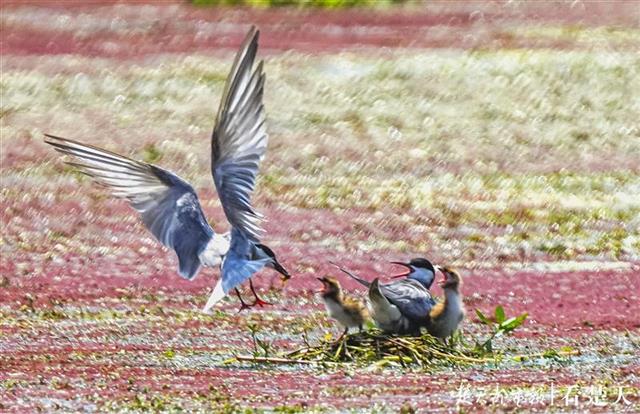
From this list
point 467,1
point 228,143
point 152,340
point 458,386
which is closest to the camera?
point 458,386

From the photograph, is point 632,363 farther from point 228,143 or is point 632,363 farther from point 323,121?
point 323,121

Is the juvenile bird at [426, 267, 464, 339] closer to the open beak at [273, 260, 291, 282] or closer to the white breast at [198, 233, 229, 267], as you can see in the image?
the open beak at [273, 260, 291, 282]

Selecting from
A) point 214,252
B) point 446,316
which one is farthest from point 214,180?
point 446,316

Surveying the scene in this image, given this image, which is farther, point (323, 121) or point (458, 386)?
point (323, 121)

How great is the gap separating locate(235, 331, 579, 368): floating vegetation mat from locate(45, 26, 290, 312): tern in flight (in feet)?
0.93

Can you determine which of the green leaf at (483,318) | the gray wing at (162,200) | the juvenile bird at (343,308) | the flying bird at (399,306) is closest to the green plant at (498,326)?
the green leaf at (483,318)

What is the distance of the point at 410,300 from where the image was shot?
8.45 meters

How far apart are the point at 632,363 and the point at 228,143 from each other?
1916 millimetres

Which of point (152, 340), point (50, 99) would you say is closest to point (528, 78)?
point (50, 99)

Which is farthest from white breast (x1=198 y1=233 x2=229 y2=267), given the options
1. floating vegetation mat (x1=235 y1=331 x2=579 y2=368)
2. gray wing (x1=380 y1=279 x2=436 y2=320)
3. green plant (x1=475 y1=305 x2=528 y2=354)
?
green plant (x1=475 y1=305 x2=528 y2=354)

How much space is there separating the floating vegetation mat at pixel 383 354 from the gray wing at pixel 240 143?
53 centimetres

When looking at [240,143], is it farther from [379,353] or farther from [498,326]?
[498,326]

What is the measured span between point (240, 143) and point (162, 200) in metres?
0.40

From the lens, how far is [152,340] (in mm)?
9023
